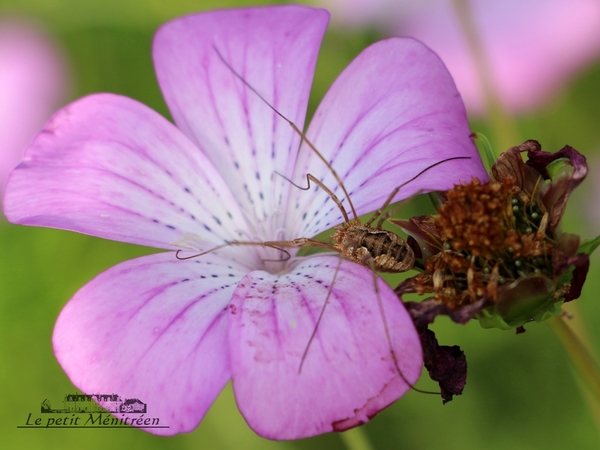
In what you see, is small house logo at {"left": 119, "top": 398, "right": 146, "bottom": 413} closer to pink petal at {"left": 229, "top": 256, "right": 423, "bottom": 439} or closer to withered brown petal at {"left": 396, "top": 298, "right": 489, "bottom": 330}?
pink petal at {"left": 229, "top": 256, "right": 423, "bottom": 439}

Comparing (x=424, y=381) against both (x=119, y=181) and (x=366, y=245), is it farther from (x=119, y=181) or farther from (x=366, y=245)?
(x=119, y=181)

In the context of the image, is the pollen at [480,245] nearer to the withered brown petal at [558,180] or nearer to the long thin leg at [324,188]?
the withered brown petal at [558,180]

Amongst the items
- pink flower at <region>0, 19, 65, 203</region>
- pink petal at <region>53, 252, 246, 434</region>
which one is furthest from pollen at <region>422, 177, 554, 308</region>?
pink flower at <region>0, 19, 65, 203</region>

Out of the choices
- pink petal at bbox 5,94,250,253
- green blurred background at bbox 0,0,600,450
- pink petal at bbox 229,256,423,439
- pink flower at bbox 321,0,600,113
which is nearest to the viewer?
pink petal at bbox 229,256,423,439

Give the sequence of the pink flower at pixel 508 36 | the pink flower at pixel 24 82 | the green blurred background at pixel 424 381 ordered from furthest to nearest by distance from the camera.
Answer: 1. the pink flower at pixel 24 82
2. the pink flower at pixel 508 36
3. the green blurred background at pixel 424 381

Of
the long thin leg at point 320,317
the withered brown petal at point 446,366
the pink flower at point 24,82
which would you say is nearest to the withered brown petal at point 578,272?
the withered brown petal at point 446,366

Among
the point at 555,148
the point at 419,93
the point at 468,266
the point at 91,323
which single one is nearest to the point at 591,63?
the point at 555,148

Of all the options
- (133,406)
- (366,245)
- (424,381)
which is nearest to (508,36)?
(424,381)

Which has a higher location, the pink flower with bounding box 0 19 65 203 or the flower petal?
the flower petal
